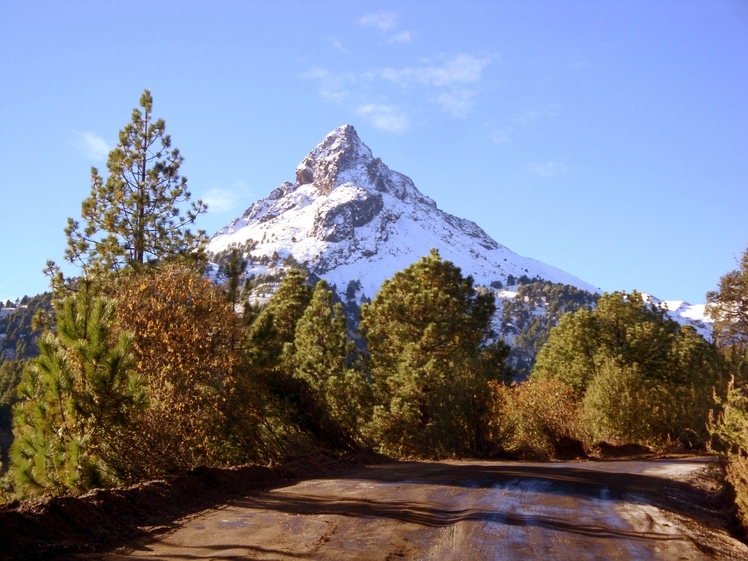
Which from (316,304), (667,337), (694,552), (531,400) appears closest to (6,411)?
(316,304)

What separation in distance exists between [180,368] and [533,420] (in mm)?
15859

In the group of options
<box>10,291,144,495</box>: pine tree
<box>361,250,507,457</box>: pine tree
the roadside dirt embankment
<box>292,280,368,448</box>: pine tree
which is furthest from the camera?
<box>292,280,368,448</box>: pine tree

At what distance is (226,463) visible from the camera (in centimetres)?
1395

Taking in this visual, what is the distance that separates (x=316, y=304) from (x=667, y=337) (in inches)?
819

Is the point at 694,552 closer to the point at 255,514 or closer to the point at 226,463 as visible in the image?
the point at 255,514

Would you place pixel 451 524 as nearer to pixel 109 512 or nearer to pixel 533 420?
pixel 109 512

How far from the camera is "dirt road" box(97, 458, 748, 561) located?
20.5 feet

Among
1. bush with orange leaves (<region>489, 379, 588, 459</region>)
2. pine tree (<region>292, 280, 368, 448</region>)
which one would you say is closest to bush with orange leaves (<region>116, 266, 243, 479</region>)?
bush with orange leaves (<region>489, 379, 588, 459</region>)

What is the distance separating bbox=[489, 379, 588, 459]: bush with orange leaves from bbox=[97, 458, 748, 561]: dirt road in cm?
1143

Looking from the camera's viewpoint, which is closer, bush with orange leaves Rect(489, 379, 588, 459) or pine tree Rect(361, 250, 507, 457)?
bush with orange leaves Rect(489, 379, 588, 459)

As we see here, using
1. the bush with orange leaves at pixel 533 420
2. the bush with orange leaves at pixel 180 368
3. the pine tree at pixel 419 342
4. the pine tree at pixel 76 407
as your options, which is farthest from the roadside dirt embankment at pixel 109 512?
the pine tree at pixel 419 342

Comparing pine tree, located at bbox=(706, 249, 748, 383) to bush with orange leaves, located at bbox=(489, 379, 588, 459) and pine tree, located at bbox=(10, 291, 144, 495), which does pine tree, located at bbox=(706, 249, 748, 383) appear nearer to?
bush with orange leaves, located at bbox=(489, 379, 588, 459)

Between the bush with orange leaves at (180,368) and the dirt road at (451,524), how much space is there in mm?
2397

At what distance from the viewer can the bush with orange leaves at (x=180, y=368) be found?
11.3 m
